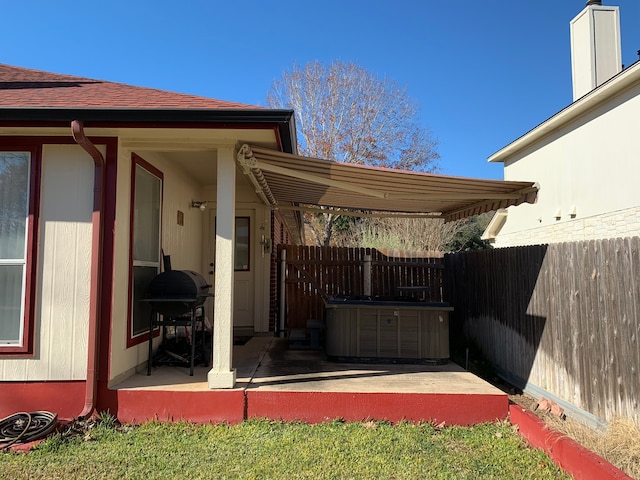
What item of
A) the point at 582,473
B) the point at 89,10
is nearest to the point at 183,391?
the point at 582,473

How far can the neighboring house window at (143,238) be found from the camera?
4.79 m

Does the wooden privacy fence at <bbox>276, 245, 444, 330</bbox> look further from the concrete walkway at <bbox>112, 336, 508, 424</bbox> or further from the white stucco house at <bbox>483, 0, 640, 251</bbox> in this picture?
the concrete walkway at <bbox>112, 336, 508, 424</bbox>

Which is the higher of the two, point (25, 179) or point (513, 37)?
point (513, 37)

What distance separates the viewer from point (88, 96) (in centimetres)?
453

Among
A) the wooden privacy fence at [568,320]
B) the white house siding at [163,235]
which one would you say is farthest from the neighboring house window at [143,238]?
the wooden privacy fence at [568,320]

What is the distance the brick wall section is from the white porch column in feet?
26.7

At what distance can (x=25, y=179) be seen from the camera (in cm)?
431

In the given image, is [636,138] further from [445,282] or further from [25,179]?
[25,179]

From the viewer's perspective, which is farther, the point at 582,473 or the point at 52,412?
the point at 52,412

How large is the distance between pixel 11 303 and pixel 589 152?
11.5 m

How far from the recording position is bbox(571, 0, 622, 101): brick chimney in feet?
37.5

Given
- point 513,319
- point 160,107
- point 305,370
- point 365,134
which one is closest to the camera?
point 160,107

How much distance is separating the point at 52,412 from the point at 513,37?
18.1 metres

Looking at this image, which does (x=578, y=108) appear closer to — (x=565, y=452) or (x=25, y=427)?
(x=565, y=452)
